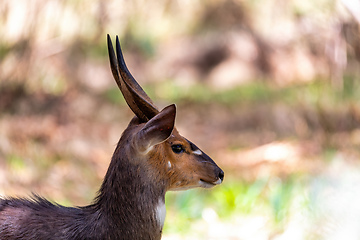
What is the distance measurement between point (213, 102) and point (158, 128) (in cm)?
862

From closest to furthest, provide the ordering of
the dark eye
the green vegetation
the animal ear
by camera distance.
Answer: the animal ear < the dark eye < the green vegetation

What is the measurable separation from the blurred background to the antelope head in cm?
78

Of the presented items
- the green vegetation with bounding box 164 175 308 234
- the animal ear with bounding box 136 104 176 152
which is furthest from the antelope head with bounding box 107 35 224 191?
the green vegetation with bounding box 164 175 308 234

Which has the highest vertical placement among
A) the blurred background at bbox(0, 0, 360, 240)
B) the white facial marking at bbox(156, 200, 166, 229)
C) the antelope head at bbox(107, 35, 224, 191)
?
the blurred background at bbox(0, 0, 360, 240)

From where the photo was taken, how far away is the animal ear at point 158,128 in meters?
2.73

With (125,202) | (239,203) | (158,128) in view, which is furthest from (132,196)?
(239,203)

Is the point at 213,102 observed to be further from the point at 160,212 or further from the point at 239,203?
the point at 160,212

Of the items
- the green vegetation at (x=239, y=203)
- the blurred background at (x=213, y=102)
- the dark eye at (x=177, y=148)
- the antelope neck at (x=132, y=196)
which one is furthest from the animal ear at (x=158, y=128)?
the green vegetation at (x=239, y=203)

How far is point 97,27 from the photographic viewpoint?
914 centimetres

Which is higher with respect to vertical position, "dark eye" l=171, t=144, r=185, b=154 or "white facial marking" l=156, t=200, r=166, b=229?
"dark eye" l=171, t=144, r=185, b=154

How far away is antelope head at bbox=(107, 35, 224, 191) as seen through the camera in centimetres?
281

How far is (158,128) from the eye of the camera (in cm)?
276

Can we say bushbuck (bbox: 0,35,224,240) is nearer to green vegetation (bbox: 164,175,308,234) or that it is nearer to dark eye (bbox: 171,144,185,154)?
dark eye (bbox: 171,144,185,154)

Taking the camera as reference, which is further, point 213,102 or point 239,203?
point 213,102
